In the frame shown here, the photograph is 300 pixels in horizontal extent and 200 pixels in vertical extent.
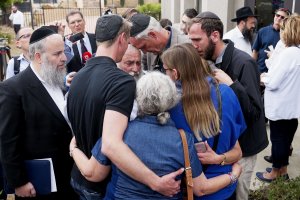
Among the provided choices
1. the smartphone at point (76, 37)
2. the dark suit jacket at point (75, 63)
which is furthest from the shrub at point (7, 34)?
the dark suit jacket at point (75, 63)

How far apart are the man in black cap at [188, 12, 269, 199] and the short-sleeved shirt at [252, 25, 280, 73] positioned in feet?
10.4

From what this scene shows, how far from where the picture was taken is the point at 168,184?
182cm

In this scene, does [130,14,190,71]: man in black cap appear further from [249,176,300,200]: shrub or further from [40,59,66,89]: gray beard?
[249,176,300,200]: shrub

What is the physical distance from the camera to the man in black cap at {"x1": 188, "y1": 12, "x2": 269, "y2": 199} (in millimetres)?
2543

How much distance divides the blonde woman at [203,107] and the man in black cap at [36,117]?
1022 mm

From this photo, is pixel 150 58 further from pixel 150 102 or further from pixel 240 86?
pixel 150 102

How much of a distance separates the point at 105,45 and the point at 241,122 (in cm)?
97

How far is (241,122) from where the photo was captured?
2229 mm

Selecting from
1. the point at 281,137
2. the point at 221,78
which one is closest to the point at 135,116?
the point at 221,78

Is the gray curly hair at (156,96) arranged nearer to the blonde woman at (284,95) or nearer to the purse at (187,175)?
the purse at (187,175)

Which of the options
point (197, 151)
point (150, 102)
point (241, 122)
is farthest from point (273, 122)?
point (150, 102)

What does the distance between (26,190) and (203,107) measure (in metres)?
1.50

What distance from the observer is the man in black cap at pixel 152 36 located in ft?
9.72

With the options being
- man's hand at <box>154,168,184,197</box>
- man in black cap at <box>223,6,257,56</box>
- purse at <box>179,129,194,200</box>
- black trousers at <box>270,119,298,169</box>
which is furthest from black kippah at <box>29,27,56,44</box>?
man in black cap at <box>223,6,257,56</box>
